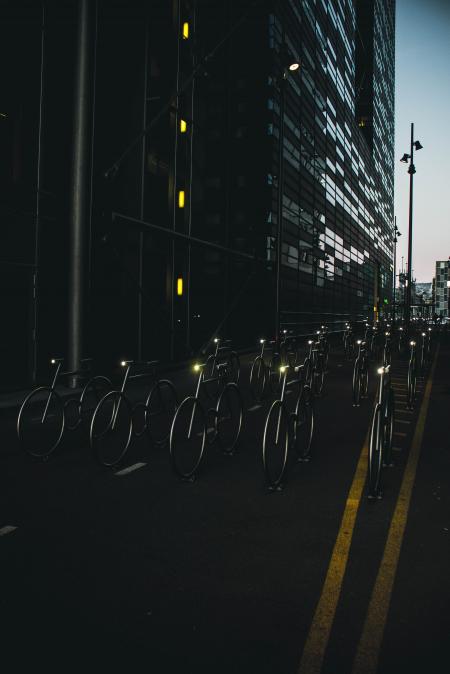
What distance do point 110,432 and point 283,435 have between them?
2601 mm

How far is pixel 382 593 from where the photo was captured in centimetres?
334

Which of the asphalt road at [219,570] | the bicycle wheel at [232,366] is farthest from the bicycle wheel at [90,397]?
the bicycle wheel at [232,366]

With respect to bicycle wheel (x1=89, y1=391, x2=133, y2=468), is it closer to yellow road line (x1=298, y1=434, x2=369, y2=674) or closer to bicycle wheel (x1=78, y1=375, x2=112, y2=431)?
bicycle wheel (x1=78, y1=375, x2=112, y2=431)

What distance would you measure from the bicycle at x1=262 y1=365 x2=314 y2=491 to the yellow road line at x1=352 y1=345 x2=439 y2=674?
1275 millimetres

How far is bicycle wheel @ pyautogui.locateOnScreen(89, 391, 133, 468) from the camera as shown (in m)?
6.16

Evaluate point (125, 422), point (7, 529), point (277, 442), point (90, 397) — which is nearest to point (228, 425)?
point (125, 422)

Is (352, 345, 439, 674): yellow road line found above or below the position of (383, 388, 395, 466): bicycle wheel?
below

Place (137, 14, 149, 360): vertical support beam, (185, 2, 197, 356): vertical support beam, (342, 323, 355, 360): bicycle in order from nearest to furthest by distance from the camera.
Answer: (137, 14, 149, 360): vertical support beam < (185, 2, 197, 356): vertical support beam < (342, 323, 355, 360): bicycle

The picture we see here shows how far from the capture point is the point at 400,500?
5.15 m

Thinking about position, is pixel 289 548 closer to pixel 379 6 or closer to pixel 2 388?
pixel 2 388

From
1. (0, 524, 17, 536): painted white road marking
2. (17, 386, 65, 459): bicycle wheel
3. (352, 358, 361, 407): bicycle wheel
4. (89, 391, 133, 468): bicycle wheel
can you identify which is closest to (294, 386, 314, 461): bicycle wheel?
(89, 391, 133, 468): bicycle wheel

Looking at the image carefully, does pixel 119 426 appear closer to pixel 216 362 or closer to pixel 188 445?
pixel 188 445

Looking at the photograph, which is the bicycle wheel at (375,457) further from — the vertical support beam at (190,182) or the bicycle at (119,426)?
the vertical support beam at (190,182)

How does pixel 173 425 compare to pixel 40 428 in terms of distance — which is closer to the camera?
pixel 173 425
